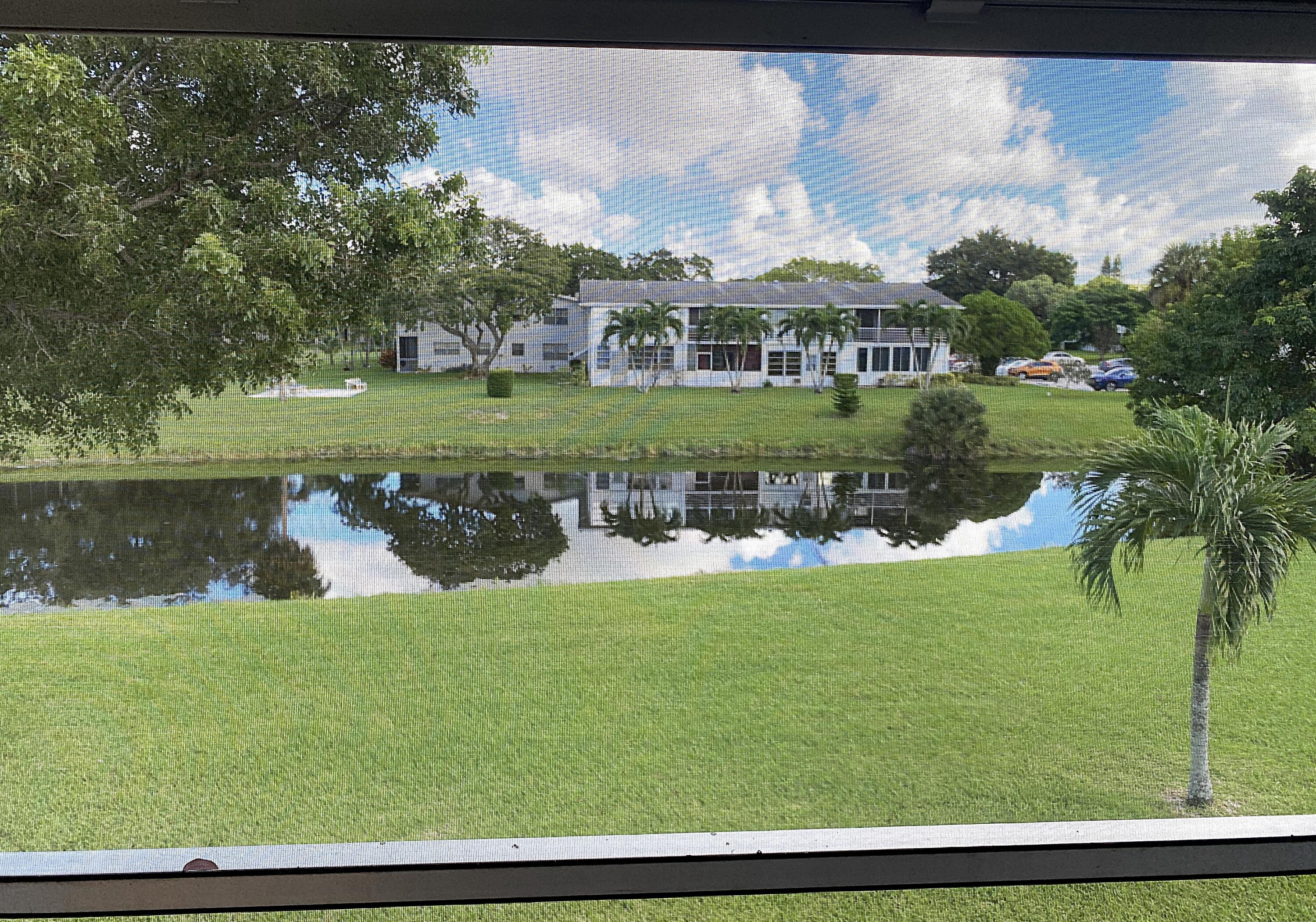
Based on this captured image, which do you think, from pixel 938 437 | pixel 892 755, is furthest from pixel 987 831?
pixel 938 437

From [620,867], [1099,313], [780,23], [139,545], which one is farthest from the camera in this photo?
[1099,313]

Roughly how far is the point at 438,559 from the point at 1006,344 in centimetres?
157

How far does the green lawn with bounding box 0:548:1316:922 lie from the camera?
204 cm

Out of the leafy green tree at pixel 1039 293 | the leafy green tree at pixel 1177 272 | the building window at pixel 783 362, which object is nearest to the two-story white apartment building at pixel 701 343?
the building window at pixel 783 362

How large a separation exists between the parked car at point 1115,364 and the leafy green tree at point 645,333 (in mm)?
1098

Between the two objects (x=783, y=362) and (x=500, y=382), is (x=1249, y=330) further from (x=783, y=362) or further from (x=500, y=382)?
(x=500, y=382)

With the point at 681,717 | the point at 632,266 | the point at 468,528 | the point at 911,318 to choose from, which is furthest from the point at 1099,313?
the point at 468,528

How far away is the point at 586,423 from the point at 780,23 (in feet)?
3.39

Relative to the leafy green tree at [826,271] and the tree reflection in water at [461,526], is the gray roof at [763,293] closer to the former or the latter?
the leafy green tree at [826,271]

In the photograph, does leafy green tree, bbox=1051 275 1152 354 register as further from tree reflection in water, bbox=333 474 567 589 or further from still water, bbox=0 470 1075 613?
tree reflection in water, bbox=333 474 567 589

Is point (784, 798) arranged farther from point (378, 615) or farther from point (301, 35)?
point (301, 35)

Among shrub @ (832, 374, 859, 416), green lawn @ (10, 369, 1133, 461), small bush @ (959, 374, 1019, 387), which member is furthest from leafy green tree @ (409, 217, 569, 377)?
small bush @ (959, 374, 1019, 387)

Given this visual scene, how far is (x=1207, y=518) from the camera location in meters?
2.10

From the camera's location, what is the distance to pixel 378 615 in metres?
2.13
